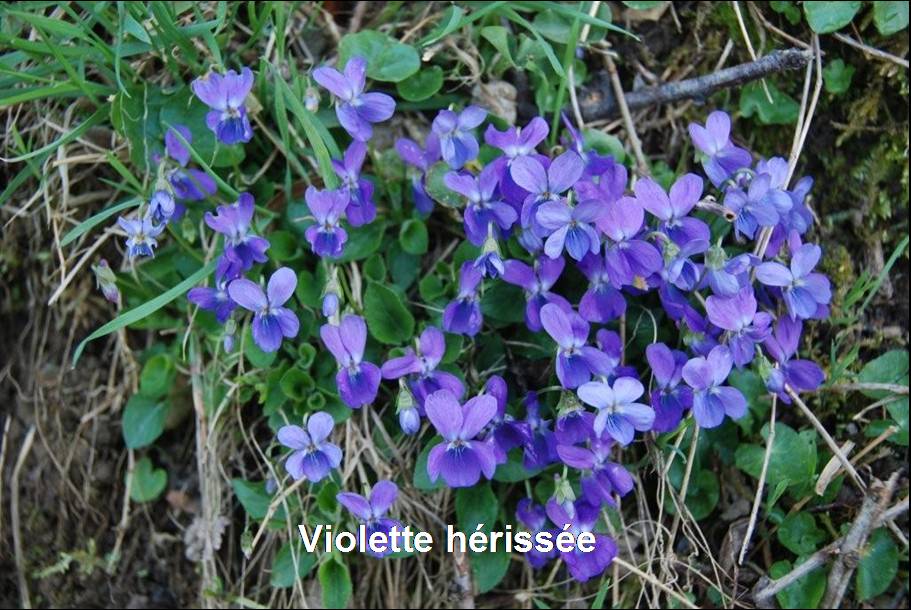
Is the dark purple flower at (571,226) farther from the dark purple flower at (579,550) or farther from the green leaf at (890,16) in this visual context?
the green leaf at (890,16)

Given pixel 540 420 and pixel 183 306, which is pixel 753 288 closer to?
pixel 540 420

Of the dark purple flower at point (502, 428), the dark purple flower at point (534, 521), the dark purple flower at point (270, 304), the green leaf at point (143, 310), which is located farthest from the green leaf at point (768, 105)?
the green leaf at point (143, 310)

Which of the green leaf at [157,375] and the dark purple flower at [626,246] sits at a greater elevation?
the dark purple flower at [626,246]

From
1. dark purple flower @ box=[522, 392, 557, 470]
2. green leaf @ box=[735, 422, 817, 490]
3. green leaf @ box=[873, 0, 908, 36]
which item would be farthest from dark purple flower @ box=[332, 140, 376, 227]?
green leaf @ box=[873, 0, 908, 36]

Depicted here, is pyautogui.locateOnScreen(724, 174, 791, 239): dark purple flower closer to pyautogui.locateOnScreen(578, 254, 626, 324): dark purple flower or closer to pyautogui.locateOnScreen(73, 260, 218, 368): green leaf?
pyautogui.locateOnScreen(578, 254, 626, 324): dark purple flower

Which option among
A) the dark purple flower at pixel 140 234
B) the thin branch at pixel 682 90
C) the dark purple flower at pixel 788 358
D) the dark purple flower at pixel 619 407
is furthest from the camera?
the thin branch at pixel 682 90

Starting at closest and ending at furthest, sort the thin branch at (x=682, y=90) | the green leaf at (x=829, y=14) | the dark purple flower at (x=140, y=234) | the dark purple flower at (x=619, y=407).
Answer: the dark purple flower at (x=619, y=407), the dark purple flower at (x=140, y=234), the thin branch at (x=682, y=90), the green leaf at (x=829, y=14)

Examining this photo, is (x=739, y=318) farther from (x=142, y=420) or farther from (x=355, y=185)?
(x=142, y=420)
